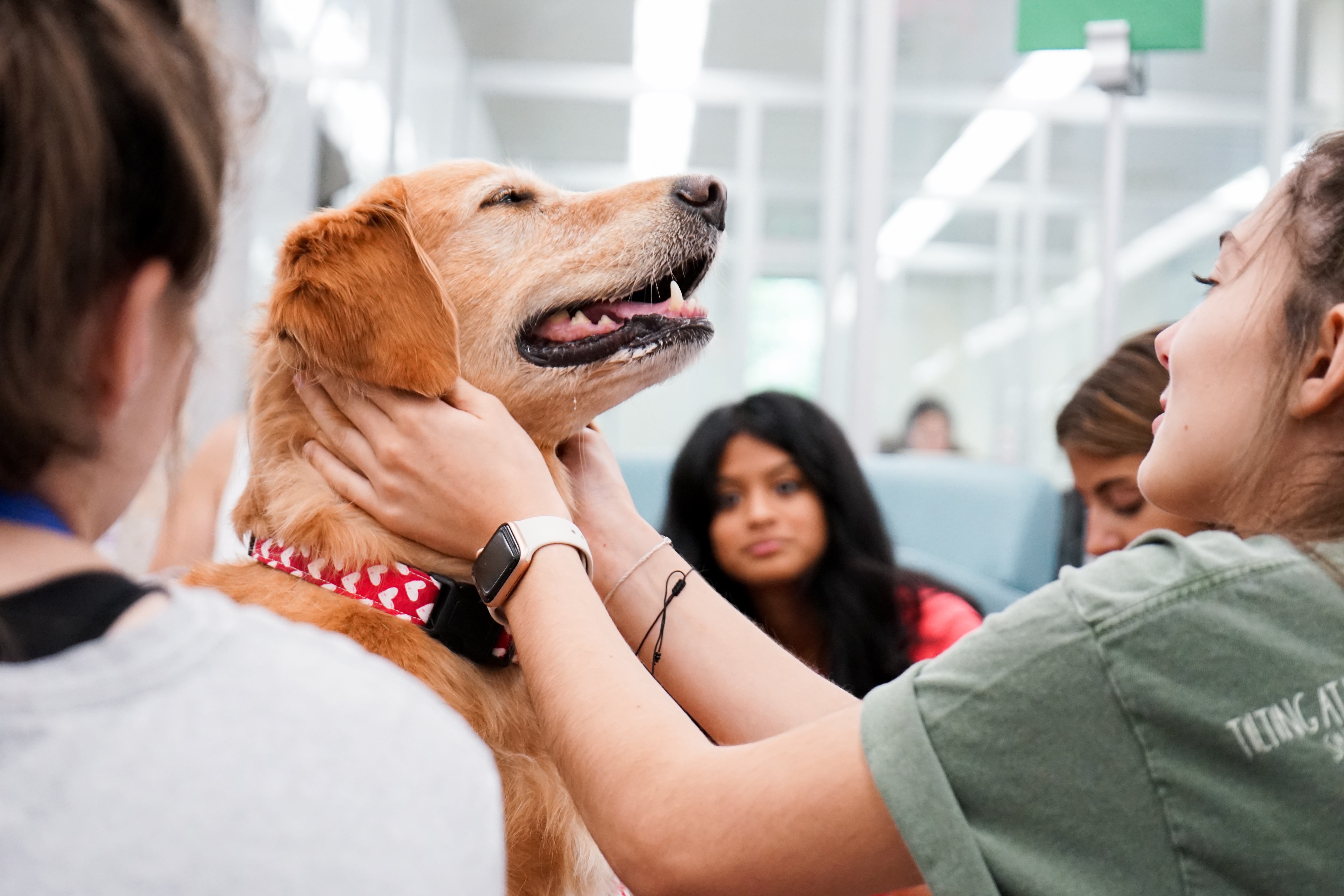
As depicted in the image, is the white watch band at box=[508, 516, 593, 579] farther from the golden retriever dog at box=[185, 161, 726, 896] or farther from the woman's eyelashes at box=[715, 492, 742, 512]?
the woman's eyelashes at box=[715, 492, 742, 512]

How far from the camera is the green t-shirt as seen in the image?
0.61 meters

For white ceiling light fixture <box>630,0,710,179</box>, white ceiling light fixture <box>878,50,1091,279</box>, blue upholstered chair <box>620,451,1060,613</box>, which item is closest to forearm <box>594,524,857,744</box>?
blue upholstered chair <box>620,451,1060,613</box>

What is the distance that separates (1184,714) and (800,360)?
238 inches

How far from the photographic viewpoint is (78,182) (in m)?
0.42

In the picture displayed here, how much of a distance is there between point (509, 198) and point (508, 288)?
6.3 inches

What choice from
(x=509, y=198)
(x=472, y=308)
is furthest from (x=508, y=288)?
(x=509, y=198)

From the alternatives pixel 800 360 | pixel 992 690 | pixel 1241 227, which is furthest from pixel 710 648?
pixel 800 360

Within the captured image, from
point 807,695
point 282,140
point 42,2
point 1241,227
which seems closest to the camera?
point 42,2

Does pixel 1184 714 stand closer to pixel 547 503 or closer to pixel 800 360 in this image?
pixel 547 503

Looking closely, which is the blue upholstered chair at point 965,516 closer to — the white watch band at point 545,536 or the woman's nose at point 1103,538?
the woman's nose at point 1103,538

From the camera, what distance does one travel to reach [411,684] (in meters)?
0.49

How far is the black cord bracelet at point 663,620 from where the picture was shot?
1.11 metres

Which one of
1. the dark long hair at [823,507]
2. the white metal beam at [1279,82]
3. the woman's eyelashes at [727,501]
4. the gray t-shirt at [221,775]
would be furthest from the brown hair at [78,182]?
the white metal beam at [1279,82]

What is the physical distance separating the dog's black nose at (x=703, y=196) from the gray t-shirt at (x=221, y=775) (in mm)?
993
